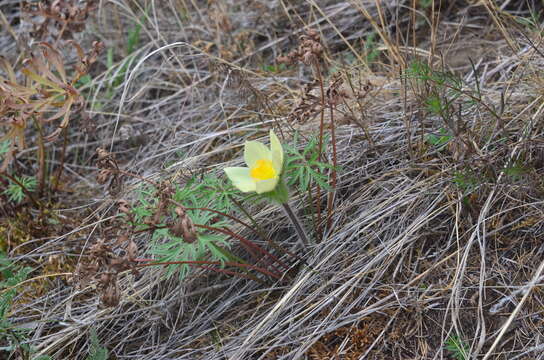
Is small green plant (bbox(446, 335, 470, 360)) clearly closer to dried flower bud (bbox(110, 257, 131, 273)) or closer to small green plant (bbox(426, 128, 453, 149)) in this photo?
small green plant (bbox(426, 128, 453, 149))

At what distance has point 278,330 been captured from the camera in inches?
67.1

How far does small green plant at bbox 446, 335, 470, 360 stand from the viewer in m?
1.49

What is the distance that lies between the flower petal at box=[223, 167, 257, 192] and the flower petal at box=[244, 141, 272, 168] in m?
0.04

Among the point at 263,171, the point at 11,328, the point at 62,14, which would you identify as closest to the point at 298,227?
the point at 263,171

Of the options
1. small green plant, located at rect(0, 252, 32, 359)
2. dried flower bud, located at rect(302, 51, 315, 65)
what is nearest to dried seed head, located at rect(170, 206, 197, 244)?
dried flower bud, located at rect(302, 51, 315, 65)

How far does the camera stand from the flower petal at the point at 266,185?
1.48 m

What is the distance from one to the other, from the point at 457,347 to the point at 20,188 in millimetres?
1819

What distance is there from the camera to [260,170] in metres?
1.57

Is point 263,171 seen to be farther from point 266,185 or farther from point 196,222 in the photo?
point 196,222

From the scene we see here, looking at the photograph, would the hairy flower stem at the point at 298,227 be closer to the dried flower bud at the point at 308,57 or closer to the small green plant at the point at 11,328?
the dried flower bud at the point at 308,57

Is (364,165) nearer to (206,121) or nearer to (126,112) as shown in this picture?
(206,121)

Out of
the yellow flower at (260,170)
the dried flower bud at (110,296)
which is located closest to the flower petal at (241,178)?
the yellow flower at (260,170)

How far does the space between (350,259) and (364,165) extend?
387mm

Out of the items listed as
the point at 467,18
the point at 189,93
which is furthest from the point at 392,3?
the point at 189,93
